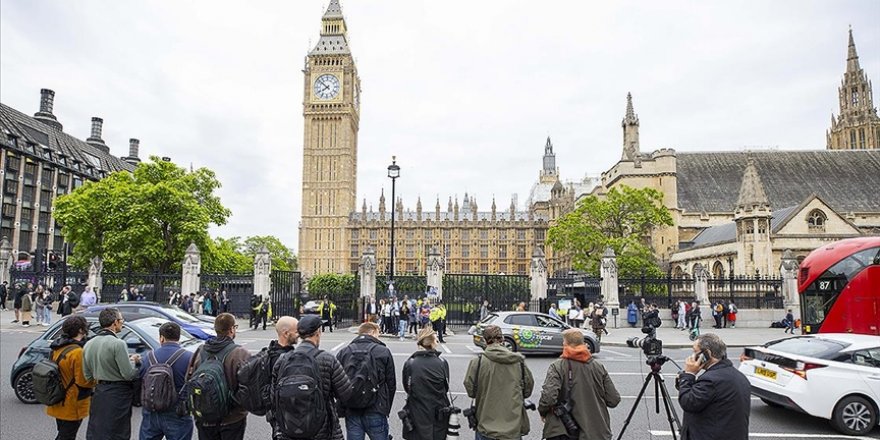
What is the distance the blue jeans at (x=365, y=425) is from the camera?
15.8 ft

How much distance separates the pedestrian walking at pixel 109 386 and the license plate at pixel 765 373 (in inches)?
313

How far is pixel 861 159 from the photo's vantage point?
179 feet

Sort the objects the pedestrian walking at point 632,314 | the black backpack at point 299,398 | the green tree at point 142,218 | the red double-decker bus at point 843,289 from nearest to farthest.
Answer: the black backpack at point 299,398 → the red double-decker bus at point 843,289 → the pedestrian walking at point 632,314 → the green tree at point 142,218

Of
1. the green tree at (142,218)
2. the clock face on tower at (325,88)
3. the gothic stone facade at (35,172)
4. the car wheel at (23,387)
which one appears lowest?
the car wheel at (23,387)

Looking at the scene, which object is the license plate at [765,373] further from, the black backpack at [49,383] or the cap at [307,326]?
the black backpack at [49,383]

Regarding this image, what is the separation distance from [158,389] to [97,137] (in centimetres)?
8809

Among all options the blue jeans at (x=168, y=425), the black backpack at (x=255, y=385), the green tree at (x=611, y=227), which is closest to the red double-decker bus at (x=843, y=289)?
the black backpack at (x=255, y=385)

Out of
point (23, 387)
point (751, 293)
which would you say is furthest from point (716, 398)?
point (751, 293)

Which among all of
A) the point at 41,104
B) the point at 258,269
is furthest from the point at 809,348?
the point at 41,104

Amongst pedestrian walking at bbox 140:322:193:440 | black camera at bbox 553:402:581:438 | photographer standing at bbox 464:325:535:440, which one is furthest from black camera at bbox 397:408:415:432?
pedestrian walking at bbox 140:322:193:440

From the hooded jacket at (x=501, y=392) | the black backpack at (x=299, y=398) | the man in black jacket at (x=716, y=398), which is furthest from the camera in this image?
the hooded jacket at (x=501, y=392)

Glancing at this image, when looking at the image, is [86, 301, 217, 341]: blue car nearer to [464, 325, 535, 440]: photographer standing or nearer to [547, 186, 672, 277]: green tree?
[464, 325, 535, 440]: photographer standing

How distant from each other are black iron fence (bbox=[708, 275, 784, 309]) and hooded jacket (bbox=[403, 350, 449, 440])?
985 inches

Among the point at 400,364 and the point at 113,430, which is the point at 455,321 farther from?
the point at 113,430
